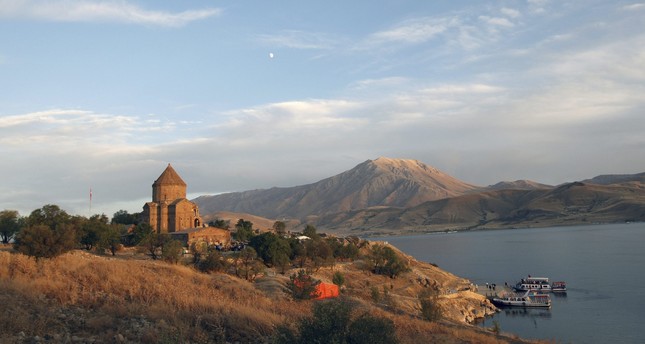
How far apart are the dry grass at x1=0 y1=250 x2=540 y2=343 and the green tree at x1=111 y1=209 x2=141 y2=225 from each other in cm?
5922

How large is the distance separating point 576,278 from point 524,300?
19.7 metres

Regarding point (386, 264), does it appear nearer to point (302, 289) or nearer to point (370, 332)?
point (302, 289)

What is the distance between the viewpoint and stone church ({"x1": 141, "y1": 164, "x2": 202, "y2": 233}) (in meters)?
68.8

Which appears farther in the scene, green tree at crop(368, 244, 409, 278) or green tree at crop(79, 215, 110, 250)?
green tree at crop(368, 244, 409, 278)

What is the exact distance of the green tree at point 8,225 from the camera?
191 ft

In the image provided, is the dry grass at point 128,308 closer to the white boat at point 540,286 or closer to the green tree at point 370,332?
the green tree at point 370,332

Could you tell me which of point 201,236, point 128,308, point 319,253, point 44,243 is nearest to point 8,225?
point 201,236

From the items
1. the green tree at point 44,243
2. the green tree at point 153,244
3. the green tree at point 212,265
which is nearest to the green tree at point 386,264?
the green tree at point 212,265

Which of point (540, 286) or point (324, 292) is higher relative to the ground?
point (324, 292)

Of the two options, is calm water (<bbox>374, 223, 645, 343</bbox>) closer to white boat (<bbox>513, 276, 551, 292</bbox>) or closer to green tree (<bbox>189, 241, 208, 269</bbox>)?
white boat (<bbox>513, 276, 551, 292</bbox>)

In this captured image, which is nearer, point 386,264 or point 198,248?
point 198,248

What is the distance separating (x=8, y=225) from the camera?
192 ft

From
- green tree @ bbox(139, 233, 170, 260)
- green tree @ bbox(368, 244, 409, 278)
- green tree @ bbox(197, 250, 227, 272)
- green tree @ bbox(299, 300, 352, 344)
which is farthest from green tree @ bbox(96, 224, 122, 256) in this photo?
green tree @ bbox(299, 300, 352, 344)

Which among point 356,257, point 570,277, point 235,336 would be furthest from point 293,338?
point 570,277
